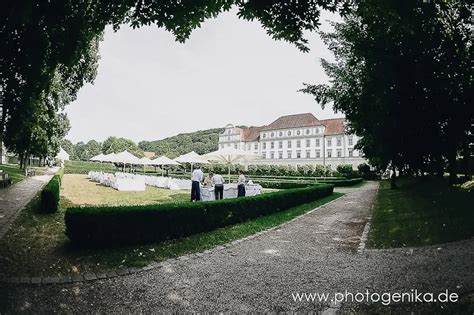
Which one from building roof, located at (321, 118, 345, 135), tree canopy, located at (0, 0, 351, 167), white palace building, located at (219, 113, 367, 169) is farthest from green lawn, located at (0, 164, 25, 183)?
building roof, located at (321, 118, 345, 135)

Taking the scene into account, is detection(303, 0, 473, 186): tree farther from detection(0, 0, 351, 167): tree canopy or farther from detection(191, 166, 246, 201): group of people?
detection(191, 166, 246, 201): group of people

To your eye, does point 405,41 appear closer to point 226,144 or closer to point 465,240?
point 465,240

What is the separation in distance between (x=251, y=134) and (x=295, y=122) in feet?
47.7

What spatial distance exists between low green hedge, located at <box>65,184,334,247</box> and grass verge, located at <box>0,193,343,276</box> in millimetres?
238

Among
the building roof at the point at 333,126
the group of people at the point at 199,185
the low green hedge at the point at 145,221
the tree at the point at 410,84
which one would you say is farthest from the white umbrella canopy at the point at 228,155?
the building roof at the point at 333,126

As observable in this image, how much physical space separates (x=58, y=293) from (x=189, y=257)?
103 inches

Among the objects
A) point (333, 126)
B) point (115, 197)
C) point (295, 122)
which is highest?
point (295, 122)

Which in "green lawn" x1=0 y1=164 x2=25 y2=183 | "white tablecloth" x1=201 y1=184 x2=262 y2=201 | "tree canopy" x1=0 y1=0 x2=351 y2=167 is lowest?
"white tablecloth" x1=201 y1=184 x2=262 y2=201

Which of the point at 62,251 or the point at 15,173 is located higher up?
the point at 15,173

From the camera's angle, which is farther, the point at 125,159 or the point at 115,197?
the point at 125,159

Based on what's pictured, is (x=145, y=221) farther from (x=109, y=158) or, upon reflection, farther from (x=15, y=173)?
(x=15, y=173)

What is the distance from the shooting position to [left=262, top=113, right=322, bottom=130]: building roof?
76.3m

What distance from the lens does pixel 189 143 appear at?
13475 cm

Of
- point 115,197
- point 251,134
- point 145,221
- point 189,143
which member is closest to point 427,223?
point 145,221
